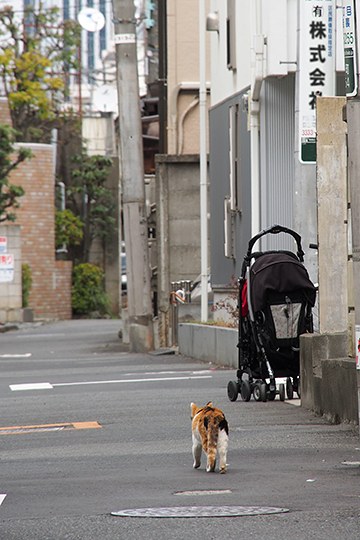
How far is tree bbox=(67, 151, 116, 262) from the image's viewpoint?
56438 mm

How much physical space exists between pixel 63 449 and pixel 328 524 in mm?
4305

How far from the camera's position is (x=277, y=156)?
21.8 meters

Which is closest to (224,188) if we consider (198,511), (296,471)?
(296,471)

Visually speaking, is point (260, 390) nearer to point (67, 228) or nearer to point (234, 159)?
point (234, 159)

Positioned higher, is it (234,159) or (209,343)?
(234,159)

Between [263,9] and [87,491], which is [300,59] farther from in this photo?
[87,491]

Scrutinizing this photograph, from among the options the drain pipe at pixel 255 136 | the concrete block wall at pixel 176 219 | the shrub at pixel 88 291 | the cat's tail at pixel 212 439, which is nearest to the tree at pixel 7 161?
the shrub at pixel 88 291

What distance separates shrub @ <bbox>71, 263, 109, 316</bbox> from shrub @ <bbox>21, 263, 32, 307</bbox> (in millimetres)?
2818

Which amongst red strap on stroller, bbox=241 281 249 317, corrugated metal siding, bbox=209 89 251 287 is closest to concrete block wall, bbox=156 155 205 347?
corrugated metal siding, bbox=209 89 251 287

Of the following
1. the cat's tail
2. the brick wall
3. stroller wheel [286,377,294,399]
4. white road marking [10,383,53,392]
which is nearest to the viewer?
the cat's tail

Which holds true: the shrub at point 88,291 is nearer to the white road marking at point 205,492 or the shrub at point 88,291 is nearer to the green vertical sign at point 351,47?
the green vertical sign at point 351,47

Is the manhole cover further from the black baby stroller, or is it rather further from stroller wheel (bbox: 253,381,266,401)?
stroller wheel (bbox: 253,381,266,401)

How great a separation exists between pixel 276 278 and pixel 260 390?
4.08 feet

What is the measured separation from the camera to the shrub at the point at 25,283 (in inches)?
2023
